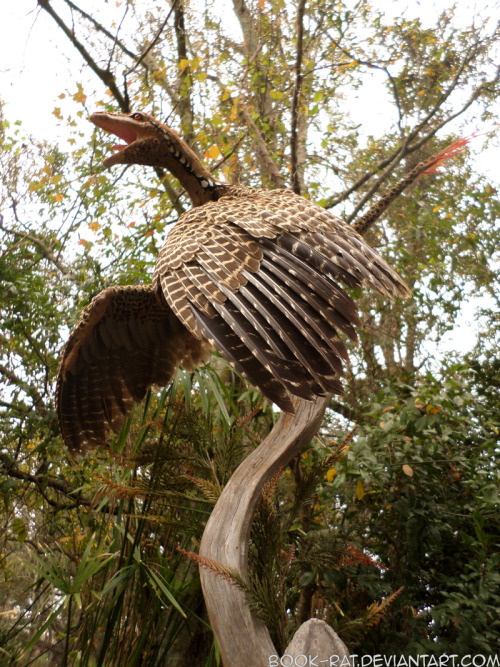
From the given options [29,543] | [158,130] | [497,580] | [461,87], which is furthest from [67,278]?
[461,87]

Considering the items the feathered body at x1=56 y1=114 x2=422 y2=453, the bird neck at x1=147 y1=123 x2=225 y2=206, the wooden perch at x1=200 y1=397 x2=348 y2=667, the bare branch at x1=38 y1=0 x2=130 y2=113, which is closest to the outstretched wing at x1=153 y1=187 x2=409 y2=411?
the feathered body at x1=56 y1=114 x2=422 y2=453

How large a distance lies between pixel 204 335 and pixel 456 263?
8.97 feet

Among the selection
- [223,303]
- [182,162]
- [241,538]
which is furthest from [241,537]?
[182,162]

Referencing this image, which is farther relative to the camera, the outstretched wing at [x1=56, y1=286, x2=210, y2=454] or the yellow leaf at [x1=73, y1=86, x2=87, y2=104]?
the yellow leaf at [x1=73, y1=86, x2=87, y2=104]

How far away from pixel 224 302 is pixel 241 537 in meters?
0.73

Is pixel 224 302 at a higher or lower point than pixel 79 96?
lower

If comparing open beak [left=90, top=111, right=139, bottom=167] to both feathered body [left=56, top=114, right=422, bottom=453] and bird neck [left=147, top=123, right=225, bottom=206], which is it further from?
bird neck [left=147, top=123, right=225, bottom=206]

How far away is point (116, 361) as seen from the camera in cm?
246

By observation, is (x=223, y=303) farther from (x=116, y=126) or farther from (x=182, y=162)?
(x=116, y=126)

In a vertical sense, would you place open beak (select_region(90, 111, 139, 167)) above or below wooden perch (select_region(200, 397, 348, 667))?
above

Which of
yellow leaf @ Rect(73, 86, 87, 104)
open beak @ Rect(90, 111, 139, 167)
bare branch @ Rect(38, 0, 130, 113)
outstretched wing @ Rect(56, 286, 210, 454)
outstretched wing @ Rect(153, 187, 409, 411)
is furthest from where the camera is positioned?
yellow leaf @ Rect(73, 86, 87, 104)

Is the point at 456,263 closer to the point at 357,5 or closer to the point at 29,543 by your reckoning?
the point at 357,5

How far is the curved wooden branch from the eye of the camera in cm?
152

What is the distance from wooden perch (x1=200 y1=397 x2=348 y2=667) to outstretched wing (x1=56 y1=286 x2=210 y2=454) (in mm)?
740
